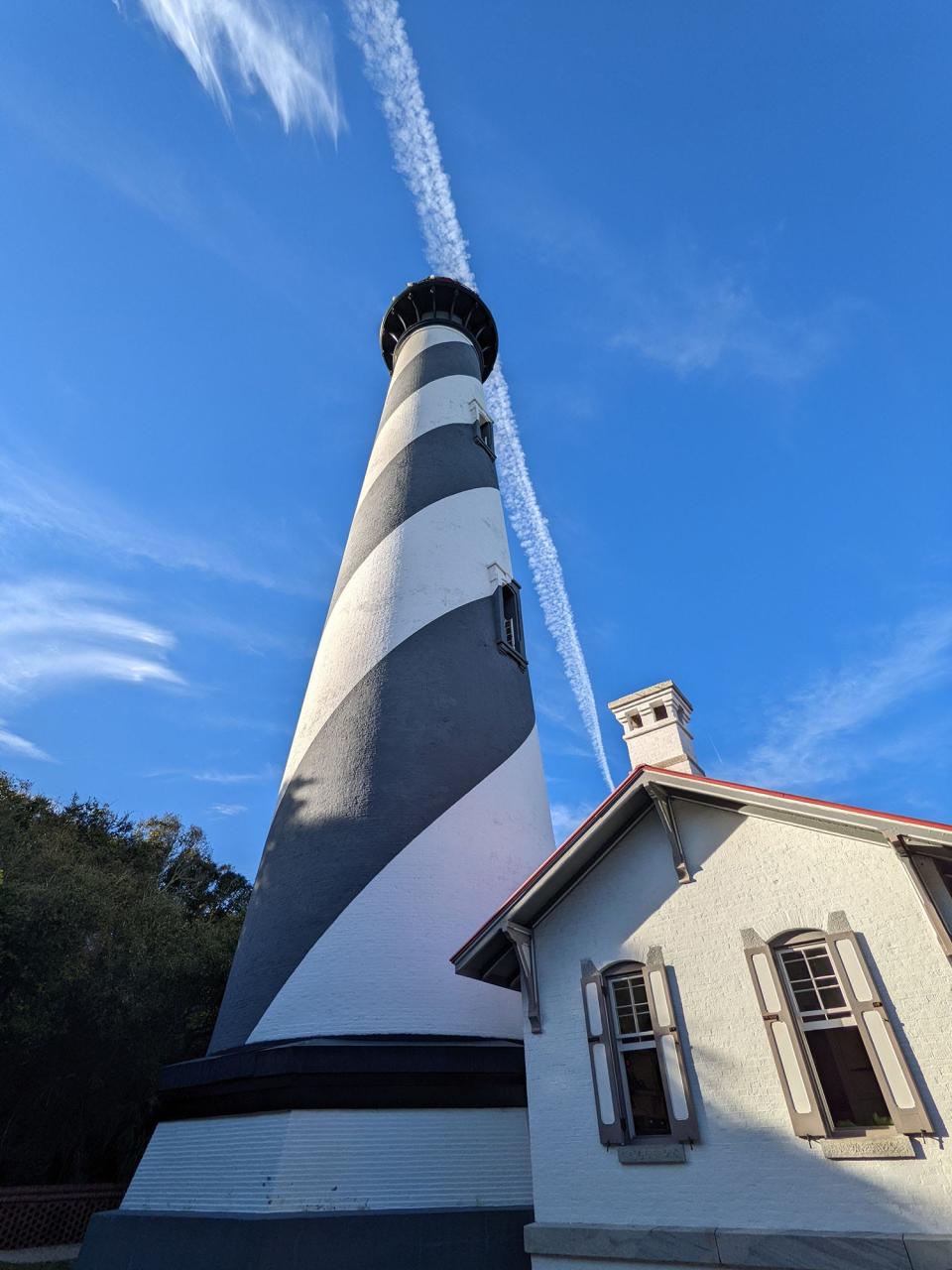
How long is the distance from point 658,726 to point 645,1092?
4550 millimetres

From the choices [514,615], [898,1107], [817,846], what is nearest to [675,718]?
[817,846]

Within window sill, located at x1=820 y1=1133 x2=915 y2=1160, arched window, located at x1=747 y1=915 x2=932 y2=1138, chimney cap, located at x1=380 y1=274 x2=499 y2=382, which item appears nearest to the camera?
window sill, located at x1=820 y1=1133 x2=915 y2=1160

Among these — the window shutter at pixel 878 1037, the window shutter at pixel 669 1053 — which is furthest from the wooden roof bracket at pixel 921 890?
the window shutter at pixel 669 1053

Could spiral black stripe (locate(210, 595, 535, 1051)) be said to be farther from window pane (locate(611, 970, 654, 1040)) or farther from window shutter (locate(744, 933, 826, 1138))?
window shutter (locate(744, 933, 826, 1138))

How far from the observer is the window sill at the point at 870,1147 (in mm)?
4879

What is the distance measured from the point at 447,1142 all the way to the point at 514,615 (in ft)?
27.2

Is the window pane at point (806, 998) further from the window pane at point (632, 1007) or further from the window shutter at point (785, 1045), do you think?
the window pane at point (632, 1007)

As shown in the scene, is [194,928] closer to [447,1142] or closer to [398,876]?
[398,876]

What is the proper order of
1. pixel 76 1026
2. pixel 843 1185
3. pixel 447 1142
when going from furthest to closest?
1. pixel 76 1026
2. pixel 447 1142
3. pixel 843 1185

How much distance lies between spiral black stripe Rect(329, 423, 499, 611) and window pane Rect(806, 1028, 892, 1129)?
9983mm

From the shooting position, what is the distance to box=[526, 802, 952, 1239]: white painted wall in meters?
5.02

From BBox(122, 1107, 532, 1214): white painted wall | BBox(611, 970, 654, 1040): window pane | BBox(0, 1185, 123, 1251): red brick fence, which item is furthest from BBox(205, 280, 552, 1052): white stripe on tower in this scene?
BBox(0, 1185, 123, 1251): red brick fence

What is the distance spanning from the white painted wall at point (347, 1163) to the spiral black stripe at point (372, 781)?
1234mm

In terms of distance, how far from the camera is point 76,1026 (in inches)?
448
